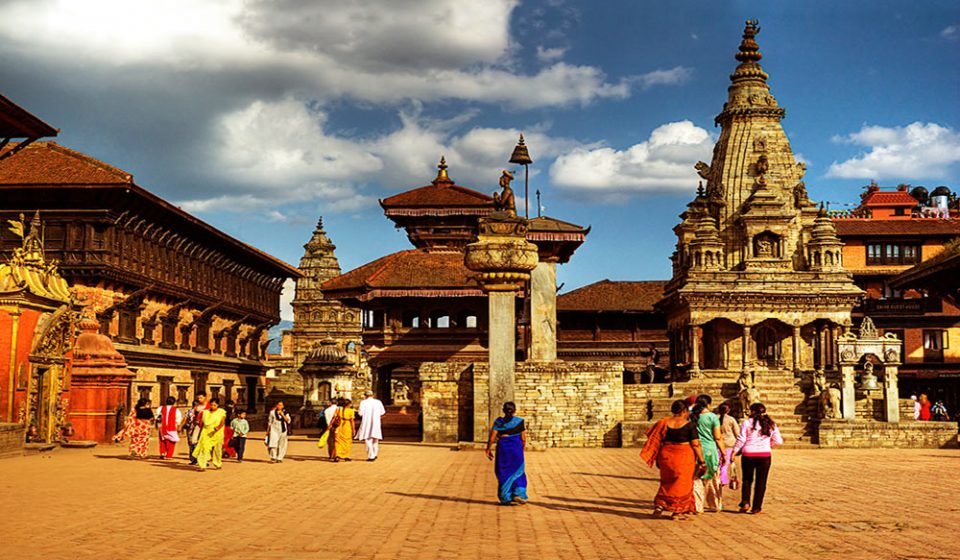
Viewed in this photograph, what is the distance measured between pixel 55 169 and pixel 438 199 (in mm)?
17069

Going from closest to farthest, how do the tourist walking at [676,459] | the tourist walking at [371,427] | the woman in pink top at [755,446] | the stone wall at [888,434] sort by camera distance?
the tourist walking at [676,459]
the woman in pink top at [755,446]
the tourist walking at [371,427]
the stone wall at [888,434]

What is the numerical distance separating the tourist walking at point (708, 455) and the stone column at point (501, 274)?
9.32 metres

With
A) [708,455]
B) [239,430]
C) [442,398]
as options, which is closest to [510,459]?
[708,455]

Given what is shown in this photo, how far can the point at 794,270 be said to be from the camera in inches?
1898

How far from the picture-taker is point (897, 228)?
188 feet

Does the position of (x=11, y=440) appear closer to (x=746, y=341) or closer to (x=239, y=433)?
(x=239, y=433)

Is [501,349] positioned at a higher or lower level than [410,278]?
lower

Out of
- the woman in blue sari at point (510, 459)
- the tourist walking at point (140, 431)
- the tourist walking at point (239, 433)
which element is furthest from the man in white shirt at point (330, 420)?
the woman in blue sari at point (510, 459)

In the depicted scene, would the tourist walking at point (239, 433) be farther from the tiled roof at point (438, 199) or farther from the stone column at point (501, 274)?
the tiled roof at point (438, 199)

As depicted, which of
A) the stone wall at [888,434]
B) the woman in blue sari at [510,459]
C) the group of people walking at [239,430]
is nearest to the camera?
the woman in blue sari at [510,459]

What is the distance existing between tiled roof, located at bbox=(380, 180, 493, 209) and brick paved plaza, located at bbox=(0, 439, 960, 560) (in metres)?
27.7

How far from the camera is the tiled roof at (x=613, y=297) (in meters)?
54.5

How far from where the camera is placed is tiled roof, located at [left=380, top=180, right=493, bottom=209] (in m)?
47.6

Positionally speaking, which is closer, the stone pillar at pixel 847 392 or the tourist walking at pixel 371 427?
the tourist walking at pixel 371 427
